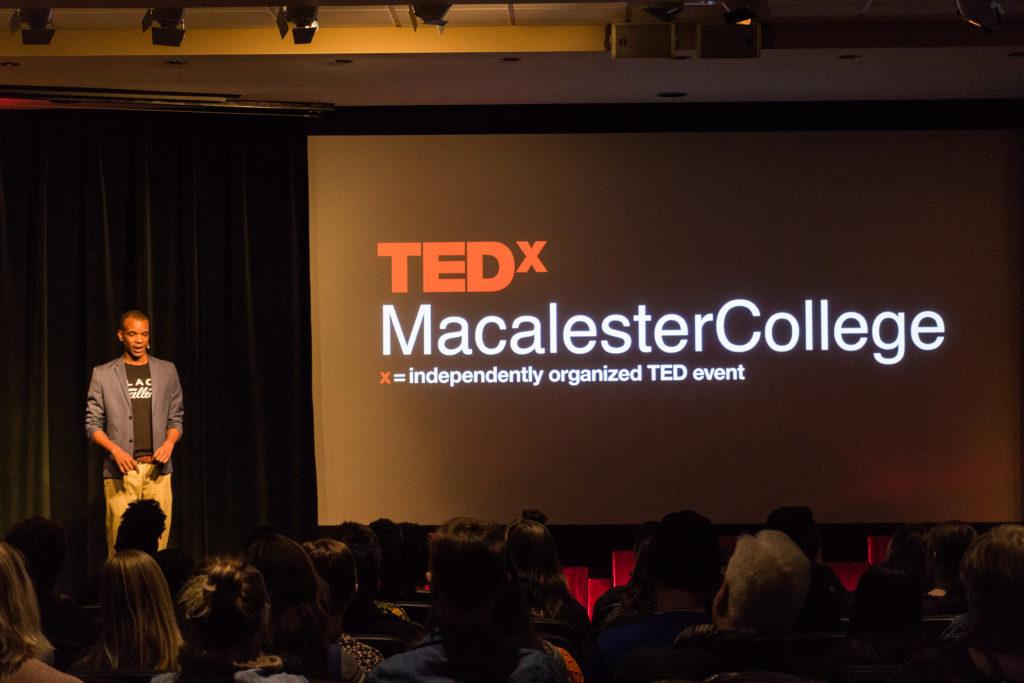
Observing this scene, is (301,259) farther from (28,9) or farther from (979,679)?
(979,679)

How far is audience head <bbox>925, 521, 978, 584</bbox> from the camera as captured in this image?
4516 mm

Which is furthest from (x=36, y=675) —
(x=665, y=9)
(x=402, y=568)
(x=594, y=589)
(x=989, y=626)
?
(x=594, y=589)

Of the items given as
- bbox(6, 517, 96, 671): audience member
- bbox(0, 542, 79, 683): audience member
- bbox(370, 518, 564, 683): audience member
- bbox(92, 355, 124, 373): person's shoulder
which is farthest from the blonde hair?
bbox(92, 355, 124, 373): person's shoulder

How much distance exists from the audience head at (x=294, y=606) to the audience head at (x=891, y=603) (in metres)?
1.39

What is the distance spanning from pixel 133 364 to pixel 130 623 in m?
4.81

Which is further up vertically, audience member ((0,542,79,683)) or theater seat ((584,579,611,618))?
audience member ((0,542,79,683))

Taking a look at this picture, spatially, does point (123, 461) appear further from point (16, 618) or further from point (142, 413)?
point (16, 618)

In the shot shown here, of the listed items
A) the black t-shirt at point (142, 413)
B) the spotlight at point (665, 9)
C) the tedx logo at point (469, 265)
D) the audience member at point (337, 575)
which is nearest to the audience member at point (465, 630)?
the audience member at point (337, 575)

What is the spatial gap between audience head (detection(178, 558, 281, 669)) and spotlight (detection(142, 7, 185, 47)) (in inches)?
165

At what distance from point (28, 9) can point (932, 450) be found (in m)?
6.29

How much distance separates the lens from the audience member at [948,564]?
448 cm

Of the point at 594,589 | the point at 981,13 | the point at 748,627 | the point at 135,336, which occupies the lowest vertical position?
the point at 594,589

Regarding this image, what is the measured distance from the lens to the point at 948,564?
4.57m

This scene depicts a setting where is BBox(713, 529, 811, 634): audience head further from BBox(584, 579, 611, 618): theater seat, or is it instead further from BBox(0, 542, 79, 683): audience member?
BBox(584, 579, 611, 618): theater seat
